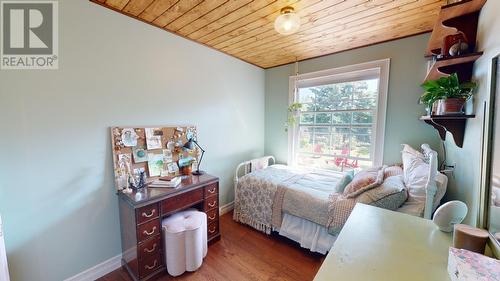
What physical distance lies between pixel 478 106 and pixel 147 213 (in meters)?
2.22

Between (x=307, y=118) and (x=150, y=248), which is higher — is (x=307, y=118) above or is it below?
above

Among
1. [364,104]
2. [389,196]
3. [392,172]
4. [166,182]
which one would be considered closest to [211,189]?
[166,182]

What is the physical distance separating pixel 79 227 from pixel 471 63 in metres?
2.98

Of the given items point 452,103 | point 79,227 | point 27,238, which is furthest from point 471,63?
point 27,238

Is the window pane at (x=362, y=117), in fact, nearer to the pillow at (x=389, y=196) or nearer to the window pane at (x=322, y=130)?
the window pane at (x=322, y=130)

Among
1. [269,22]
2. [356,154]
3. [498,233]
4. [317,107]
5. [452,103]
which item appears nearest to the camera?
[498,233]

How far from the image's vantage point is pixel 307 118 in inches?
125

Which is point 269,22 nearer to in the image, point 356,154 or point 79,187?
point 356,154

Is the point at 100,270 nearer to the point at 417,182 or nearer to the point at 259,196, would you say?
the point at 259,196

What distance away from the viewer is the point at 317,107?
3061mm

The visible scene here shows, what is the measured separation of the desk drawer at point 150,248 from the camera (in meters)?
1.58

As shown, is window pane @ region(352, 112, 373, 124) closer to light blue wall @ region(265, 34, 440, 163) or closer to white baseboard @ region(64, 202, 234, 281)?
light blue wall @ region(265, 34, 440, 163)

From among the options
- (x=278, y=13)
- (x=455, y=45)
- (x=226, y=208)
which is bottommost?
(x=226, y=208)

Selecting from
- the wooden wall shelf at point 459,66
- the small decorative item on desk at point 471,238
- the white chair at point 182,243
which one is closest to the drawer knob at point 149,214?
the white chair at point 182,243
